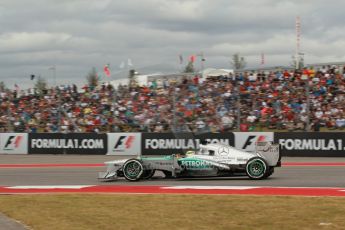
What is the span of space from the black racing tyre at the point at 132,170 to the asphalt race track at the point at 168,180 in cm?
21

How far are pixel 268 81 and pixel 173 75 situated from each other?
285 inches

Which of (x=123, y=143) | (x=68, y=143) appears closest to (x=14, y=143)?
(x=68, y=143)

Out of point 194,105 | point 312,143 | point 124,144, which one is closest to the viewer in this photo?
point 312,143

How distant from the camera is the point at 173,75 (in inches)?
1252

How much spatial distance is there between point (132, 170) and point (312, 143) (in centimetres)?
1096

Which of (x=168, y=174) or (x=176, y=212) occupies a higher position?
(x=168, y=174)

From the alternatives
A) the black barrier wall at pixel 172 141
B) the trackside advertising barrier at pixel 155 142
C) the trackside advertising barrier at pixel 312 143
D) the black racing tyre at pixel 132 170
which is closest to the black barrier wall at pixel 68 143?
the trackside advertising barrier at pixel 155 142

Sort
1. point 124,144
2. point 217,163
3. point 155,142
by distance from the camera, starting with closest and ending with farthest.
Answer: point 217,163 → point 155,142 → point 124,144

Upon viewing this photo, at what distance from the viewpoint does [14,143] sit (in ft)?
94.3

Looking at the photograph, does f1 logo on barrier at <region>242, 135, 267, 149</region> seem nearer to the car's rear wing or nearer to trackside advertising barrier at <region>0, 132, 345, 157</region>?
trackside advertising barrier at <region>0, 132, 345, 157</region>

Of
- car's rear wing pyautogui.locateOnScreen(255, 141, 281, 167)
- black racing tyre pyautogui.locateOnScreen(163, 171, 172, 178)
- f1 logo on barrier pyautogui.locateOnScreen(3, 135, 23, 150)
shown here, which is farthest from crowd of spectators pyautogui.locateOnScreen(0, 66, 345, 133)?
black racing tyre pyautogui.locateOnScreen(163, 171, 172, 178)

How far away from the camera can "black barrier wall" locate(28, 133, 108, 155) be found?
88.1 ft

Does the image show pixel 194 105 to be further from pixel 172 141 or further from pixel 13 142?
pixel 13 142

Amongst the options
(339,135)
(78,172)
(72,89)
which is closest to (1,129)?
(72,89)
